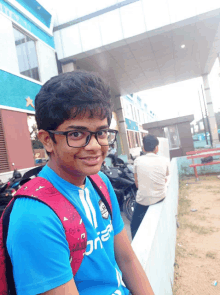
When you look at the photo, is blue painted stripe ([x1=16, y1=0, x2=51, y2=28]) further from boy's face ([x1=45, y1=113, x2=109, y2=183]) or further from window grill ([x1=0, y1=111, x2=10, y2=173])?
boy's face ([x1=45, y1=113, x2=109, y2=183])

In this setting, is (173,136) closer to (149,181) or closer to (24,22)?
(24,22)

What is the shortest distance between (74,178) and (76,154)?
0.45 feet

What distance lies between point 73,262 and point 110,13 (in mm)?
9507

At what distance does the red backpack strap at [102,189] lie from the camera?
1.16 m

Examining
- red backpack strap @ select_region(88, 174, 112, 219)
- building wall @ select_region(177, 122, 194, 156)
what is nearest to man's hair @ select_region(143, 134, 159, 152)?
red backpack strap @ select_region(88, 174, 112, 219)

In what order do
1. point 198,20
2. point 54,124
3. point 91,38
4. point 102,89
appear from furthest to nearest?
point 91,38 < point 198,20 < point 102,89 < point 54,124

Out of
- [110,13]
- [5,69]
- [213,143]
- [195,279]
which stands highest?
[110,13]

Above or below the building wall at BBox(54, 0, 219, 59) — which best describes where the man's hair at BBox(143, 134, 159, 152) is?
below

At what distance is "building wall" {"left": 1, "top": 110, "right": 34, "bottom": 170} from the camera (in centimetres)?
659

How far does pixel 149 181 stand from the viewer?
3543mm

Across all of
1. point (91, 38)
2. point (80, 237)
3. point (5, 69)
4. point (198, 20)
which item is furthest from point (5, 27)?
point (80, 237)

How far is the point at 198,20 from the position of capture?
27.0 feet

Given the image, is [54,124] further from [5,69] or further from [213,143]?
[213,143]

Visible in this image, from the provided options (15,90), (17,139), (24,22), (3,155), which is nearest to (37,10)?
(24,22)
